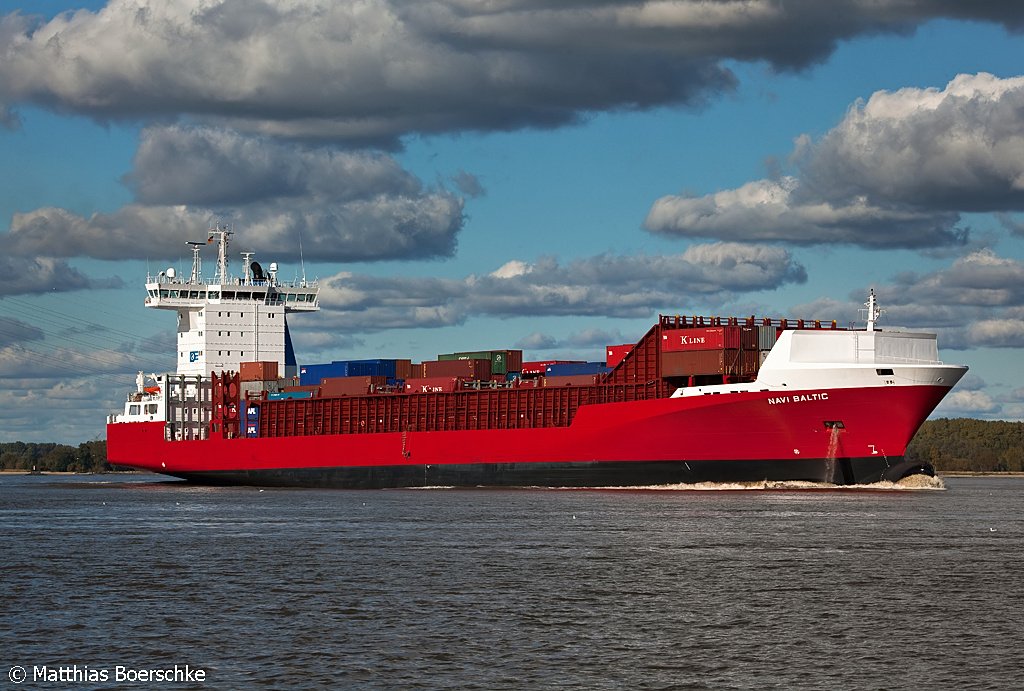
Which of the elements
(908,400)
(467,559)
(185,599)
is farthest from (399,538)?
(908,400)

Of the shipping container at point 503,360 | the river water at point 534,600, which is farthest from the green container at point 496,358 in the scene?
the river water at point 534,600

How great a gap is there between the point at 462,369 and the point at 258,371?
16.5 m

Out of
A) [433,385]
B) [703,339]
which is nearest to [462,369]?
[433,385]

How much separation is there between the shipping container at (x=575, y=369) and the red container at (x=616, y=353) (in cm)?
130

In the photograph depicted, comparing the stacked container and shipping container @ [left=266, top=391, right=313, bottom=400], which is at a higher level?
the stacked container

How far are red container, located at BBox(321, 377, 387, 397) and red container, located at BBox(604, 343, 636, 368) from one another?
48.0ft

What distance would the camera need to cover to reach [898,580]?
1060 inches

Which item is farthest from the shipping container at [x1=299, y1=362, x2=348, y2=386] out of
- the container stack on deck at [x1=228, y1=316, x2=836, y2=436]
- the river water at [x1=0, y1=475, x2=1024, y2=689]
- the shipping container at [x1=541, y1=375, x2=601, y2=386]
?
the river water at [x1=0, y1=475, x2=1024, y2=689]

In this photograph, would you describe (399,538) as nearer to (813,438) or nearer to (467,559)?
(467,559)

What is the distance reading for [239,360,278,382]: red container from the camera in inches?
3010

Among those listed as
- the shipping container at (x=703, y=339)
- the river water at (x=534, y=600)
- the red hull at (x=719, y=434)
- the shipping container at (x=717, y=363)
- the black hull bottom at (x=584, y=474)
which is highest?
the shipping container at (x=703, y=339)

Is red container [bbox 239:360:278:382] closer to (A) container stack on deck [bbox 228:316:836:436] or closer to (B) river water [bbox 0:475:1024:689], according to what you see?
(A) container stack on deck [bbox 228:316:836:436]

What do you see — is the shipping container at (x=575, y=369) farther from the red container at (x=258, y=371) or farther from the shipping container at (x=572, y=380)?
the red container at (x=258, y=371)

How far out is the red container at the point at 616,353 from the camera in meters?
57.3
